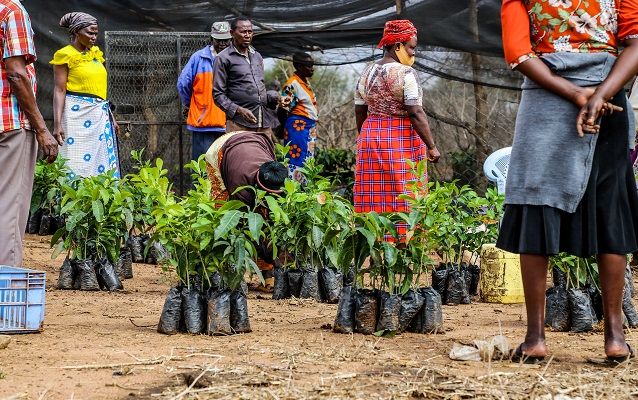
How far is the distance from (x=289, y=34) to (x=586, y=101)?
6.52 meters

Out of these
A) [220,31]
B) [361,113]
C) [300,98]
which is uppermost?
[220,31]

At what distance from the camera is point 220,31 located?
999cm

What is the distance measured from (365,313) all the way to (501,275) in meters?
1.94

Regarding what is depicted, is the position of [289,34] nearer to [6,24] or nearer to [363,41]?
[363,41]

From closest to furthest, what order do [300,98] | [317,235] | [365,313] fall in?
[365,313]
[317,235]
[300,98]

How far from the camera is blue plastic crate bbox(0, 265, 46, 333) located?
16.4 feet

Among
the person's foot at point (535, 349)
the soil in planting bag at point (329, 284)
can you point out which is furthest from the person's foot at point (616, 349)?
the soil in planting bag at point (329, 284)

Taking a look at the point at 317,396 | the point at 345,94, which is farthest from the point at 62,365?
the point at 345,94

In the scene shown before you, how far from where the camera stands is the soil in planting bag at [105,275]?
22.3ft

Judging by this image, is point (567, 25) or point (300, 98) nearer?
point (567, 25)

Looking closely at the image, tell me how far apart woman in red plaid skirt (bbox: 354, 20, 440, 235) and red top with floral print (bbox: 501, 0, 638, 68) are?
2.66 meters

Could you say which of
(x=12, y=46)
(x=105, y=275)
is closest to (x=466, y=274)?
(x=105, y=275)

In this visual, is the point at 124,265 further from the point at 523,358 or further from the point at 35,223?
the point at 523,358

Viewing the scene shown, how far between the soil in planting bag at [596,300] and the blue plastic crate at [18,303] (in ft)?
8.89
